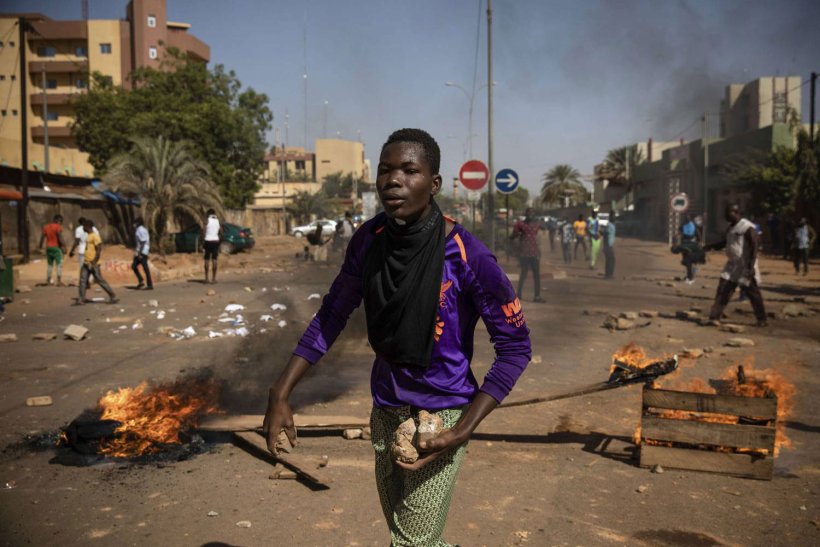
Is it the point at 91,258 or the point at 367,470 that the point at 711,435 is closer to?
the point at 367,470

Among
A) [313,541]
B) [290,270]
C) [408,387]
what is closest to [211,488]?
[313,541]

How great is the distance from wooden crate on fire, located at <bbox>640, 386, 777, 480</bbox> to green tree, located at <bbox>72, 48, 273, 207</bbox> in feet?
115

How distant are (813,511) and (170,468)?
164 inches

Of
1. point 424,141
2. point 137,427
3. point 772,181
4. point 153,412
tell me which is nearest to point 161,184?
point 772,181

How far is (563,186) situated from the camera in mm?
84812

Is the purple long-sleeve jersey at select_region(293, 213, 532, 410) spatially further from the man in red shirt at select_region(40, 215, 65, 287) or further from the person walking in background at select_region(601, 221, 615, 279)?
the person walking in background at select_region(601, 221, 615, 279)

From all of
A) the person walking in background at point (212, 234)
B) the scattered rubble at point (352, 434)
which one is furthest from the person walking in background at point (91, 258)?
the scattered rubble at point (352, 434)

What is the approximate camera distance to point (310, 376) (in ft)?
26.5

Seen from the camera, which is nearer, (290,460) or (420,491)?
(420,491)

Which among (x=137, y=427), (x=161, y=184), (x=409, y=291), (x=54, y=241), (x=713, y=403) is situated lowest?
(x=137, y=427)

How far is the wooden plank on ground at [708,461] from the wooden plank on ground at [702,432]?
3.3 inches

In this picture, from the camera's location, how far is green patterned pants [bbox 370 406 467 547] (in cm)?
234

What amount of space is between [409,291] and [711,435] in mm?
3605

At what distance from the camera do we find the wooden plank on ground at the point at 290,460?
15.5ft
